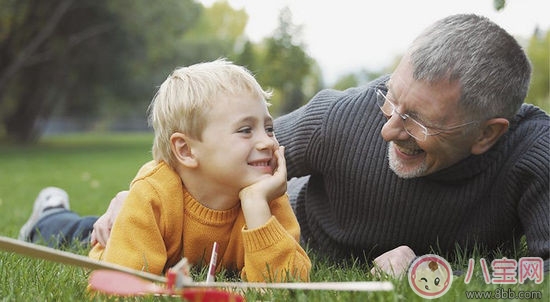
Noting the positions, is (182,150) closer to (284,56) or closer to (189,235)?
(189,235)

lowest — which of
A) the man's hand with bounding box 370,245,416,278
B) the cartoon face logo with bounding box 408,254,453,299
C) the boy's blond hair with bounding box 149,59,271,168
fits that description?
the man's hand with bounding box 370,245,416,278

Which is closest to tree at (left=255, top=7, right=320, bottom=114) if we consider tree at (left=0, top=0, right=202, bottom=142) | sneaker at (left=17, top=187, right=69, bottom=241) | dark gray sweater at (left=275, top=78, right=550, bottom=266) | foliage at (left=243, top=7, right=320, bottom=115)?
foliage at (left=243, top=7, right=320, bottom=115)

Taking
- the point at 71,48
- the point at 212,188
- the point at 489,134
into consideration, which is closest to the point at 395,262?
the point at 489,134

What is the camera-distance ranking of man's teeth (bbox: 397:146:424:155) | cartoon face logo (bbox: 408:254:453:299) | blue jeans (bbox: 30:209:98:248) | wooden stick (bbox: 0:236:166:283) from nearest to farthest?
wooden stick (bbox: 0:236:166:283) → cartoon face logo (bbox: 408:254:453:299) → man's teeth (bbox: 397:146:424:155) → blue jeans (bbox: 30:209:98:248)

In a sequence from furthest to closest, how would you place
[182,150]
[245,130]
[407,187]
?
[407,187] < [182,150] < [245,130]

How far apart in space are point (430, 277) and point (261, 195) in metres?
0.73

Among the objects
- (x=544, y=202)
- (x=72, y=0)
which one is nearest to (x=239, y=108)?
(x=544, y=202)

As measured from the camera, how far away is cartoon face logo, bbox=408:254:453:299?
231 cm

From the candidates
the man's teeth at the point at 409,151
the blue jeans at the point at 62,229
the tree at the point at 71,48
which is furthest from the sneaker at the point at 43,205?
the tree at the point at 71,48

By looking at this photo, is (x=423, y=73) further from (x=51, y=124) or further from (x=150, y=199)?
(x=51, y=124)

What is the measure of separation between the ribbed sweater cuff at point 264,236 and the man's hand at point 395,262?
45cm

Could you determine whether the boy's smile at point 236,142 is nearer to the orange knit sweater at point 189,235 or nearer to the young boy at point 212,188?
the young boy at point 212,188

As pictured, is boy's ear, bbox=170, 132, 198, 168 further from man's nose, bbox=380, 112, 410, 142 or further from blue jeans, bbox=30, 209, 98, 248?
blue jeans, bbox=30, 209, 98, 248

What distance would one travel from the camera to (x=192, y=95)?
281 centimetres
